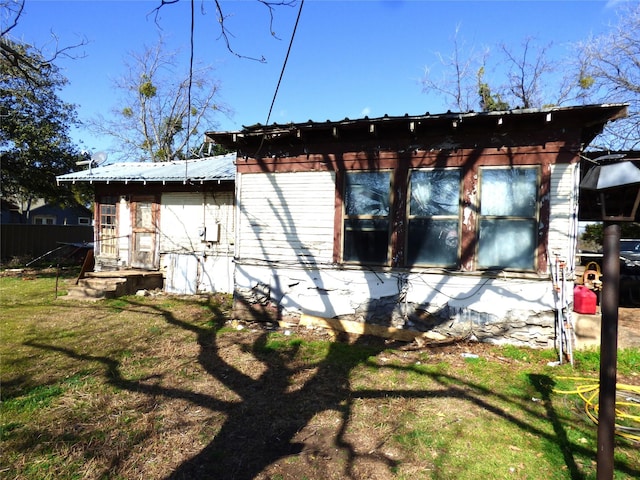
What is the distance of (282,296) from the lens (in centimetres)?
738

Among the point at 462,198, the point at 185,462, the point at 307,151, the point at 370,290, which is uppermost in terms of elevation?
the point at 307,151

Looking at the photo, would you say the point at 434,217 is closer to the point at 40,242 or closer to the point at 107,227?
the point at 107,227

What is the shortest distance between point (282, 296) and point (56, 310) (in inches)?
210

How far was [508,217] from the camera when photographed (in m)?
6.02

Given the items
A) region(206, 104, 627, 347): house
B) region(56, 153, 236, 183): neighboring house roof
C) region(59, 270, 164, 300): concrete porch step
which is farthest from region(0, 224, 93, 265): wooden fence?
region(206, 104, 627, 347): house

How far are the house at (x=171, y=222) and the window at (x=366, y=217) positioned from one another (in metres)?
4.35

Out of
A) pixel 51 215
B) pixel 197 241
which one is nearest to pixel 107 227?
pixel 197 241

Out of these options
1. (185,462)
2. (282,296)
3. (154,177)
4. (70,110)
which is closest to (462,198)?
(282,296)

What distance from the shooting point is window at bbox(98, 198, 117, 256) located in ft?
39.8

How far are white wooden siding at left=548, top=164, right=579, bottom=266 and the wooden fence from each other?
65.0 feet

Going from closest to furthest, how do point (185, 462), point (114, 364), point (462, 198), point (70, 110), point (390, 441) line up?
point (185, 462) → point (390, 441) → point (114, 364) → point (462, 198) → point (70, 110)

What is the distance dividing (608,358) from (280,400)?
128 inches

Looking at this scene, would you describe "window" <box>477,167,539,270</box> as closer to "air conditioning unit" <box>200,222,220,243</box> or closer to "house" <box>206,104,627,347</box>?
"house" <box>206,104,627,347</box>

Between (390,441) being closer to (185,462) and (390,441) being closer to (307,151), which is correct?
(185,462)
